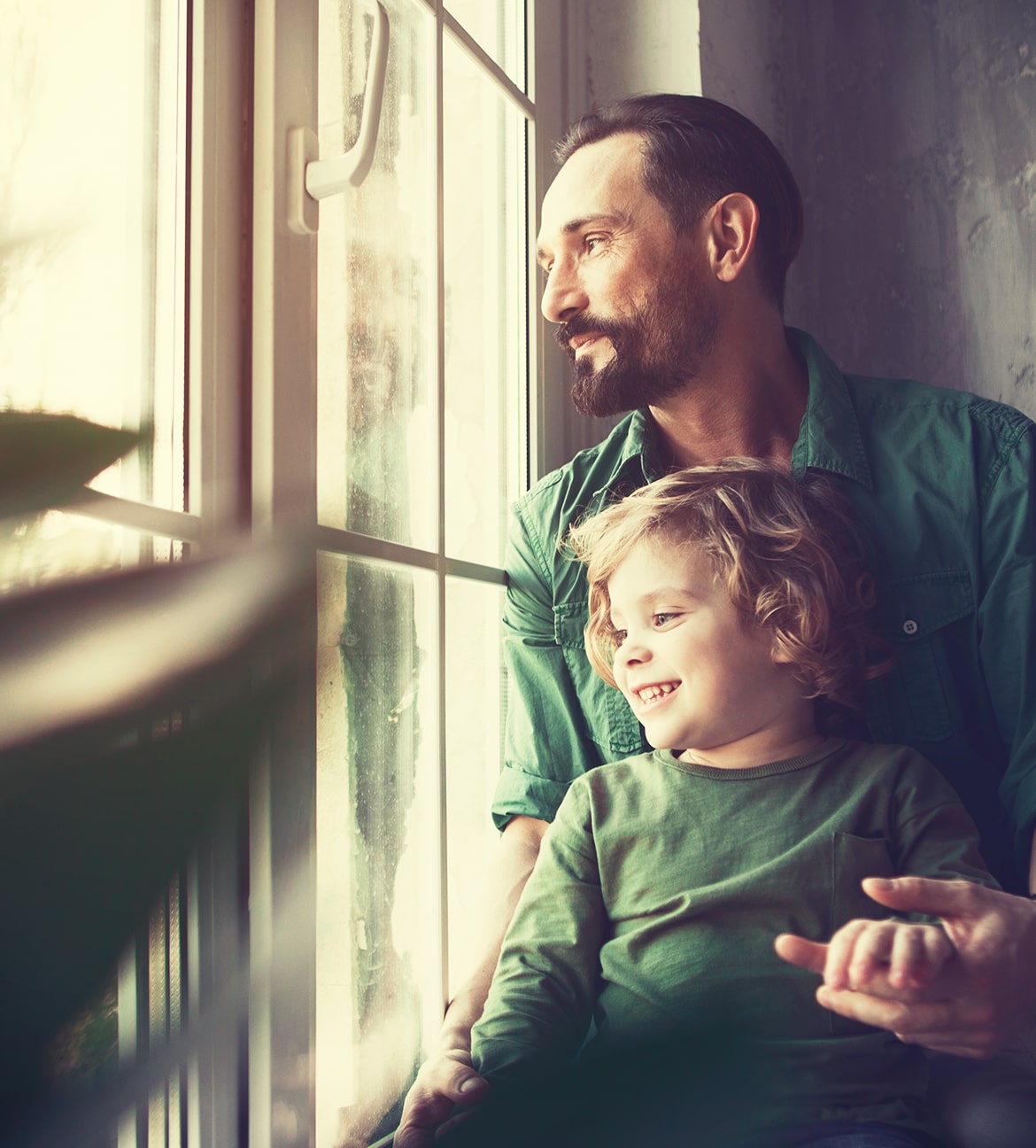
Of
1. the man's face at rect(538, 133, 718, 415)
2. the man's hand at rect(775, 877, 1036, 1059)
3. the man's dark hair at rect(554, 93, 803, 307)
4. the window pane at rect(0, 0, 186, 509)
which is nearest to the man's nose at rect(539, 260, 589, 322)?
the man's face at rect(538, 133, 718, 415)

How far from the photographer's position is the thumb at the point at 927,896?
55 cm

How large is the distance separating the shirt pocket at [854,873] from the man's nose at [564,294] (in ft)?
2.17

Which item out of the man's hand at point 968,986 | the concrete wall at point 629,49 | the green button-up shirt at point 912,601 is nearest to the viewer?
the man's hand at point 968,986

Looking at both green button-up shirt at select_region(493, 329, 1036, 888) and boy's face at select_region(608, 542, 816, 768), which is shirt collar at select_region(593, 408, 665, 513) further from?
boy's face at select_region(608, 542, 816, 768)

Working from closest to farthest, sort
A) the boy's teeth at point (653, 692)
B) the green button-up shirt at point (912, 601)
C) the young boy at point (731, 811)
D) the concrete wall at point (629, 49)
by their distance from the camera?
the young boy at point (731, 811) → the boy's teeth at point (653, 692) → the green button-up shirt at point (912, 601) → the concrete wall at point (629, 49)

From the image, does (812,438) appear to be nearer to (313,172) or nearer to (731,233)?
(731,233)

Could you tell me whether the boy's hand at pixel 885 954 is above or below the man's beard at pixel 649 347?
below

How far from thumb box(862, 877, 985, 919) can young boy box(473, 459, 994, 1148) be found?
0.19 m

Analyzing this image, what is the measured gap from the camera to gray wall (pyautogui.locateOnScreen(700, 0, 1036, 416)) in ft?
5.46

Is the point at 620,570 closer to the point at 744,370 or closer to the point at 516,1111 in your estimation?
the point at 744,370

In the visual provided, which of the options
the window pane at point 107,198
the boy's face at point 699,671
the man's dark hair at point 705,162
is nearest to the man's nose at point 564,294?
the man's dark hair at point 705,162

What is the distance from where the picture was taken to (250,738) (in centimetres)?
14

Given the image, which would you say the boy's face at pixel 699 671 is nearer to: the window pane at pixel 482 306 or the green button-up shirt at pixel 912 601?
the green button-up shirt at pixel 912 601

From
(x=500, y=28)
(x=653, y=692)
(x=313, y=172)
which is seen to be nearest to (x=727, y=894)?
(x=653, y=692)
